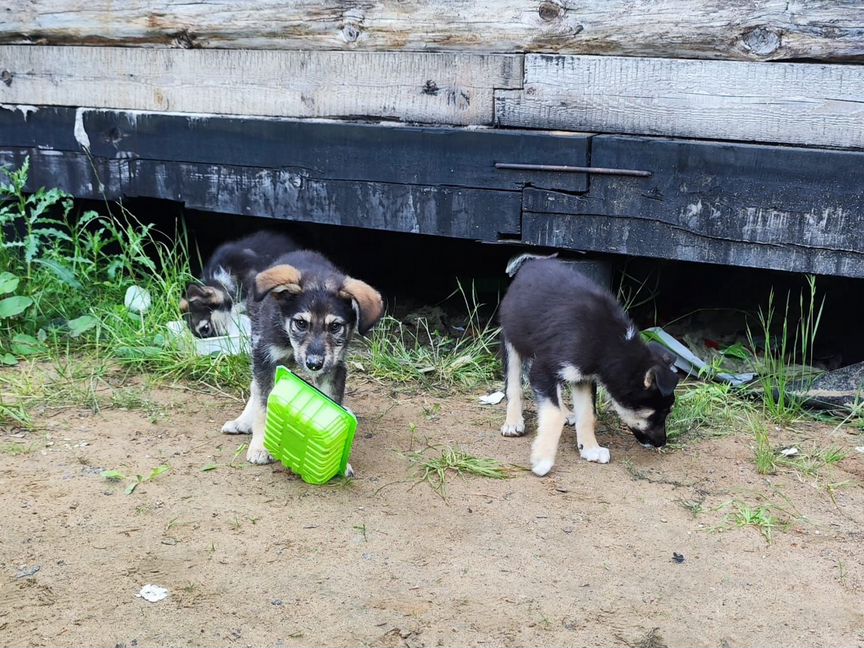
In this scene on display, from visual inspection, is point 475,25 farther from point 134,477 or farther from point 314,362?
point 134,477

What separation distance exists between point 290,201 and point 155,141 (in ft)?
4.13

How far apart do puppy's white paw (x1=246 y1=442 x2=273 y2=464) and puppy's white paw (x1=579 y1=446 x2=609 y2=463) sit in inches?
69.2

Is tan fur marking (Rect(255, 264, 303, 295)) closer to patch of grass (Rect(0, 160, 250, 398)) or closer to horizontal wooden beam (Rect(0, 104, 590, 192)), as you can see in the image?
patch of grass (Rect(0, 160, 250, 398))

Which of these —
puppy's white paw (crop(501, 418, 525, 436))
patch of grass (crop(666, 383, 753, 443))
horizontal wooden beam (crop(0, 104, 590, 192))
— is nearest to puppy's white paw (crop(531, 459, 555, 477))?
puppy's white paw (crop(501, 418, 525, 436))

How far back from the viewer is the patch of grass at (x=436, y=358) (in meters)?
6.57

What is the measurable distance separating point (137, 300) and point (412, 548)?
3767 millimetres

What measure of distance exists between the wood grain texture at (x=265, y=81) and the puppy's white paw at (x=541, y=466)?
2.36 metres

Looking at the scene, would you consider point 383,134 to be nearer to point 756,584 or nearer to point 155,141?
point 155,141

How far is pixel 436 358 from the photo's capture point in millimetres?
6801

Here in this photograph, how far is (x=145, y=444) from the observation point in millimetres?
5410

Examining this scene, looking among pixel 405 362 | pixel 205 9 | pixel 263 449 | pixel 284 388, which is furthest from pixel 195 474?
pixel 205 9

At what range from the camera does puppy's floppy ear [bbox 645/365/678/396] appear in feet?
16.5

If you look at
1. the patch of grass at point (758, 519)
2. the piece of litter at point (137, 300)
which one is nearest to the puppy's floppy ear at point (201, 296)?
the piece of litter at point (137, 300)

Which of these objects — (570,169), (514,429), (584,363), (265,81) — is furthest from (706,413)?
(265,81)
